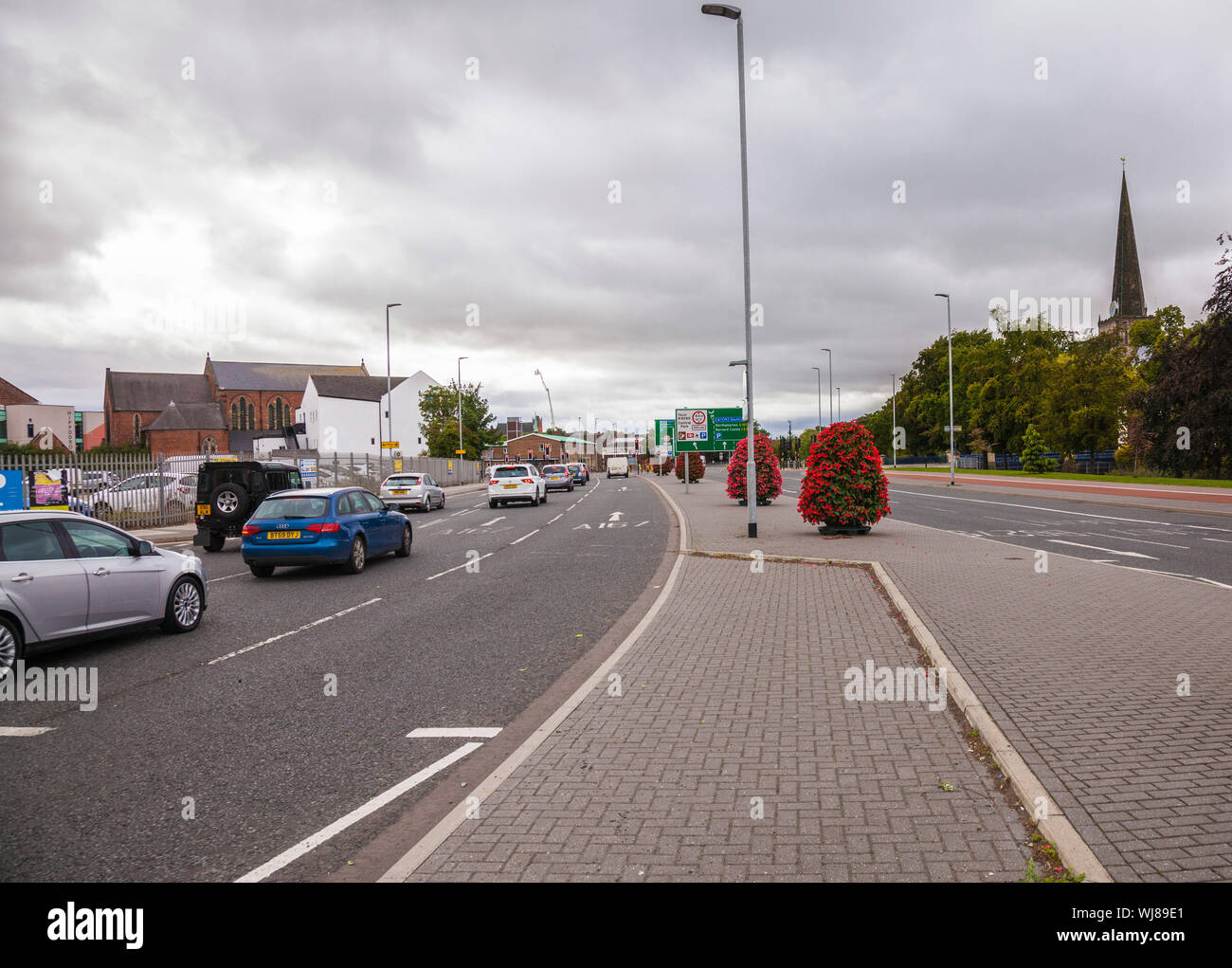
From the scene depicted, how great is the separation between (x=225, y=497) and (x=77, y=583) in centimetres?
1059

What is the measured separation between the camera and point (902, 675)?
20.7 feet

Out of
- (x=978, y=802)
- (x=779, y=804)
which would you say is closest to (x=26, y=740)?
(x=779, y=804)

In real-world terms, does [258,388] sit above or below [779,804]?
above

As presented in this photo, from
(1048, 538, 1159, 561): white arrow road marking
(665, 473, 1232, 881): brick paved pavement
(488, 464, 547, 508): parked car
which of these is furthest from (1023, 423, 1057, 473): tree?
(665, 473, 1232, 881): brick paved pavement

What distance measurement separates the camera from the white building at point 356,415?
268ft

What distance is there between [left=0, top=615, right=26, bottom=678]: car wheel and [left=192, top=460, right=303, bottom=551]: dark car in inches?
429

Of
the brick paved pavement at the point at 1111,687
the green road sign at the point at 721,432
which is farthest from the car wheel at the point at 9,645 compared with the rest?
the green road sign at the point at 721,432

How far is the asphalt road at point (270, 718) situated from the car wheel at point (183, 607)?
0.20m

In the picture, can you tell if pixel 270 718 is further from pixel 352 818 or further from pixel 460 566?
pixel 460 566

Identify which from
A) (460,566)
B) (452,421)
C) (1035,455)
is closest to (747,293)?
(460,566)

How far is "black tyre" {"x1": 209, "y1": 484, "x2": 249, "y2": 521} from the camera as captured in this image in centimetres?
1755

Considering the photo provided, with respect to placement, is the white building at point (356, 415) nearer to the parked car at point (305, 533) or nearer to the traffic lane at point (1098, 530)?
the traffic lane at point (1098, 530)
